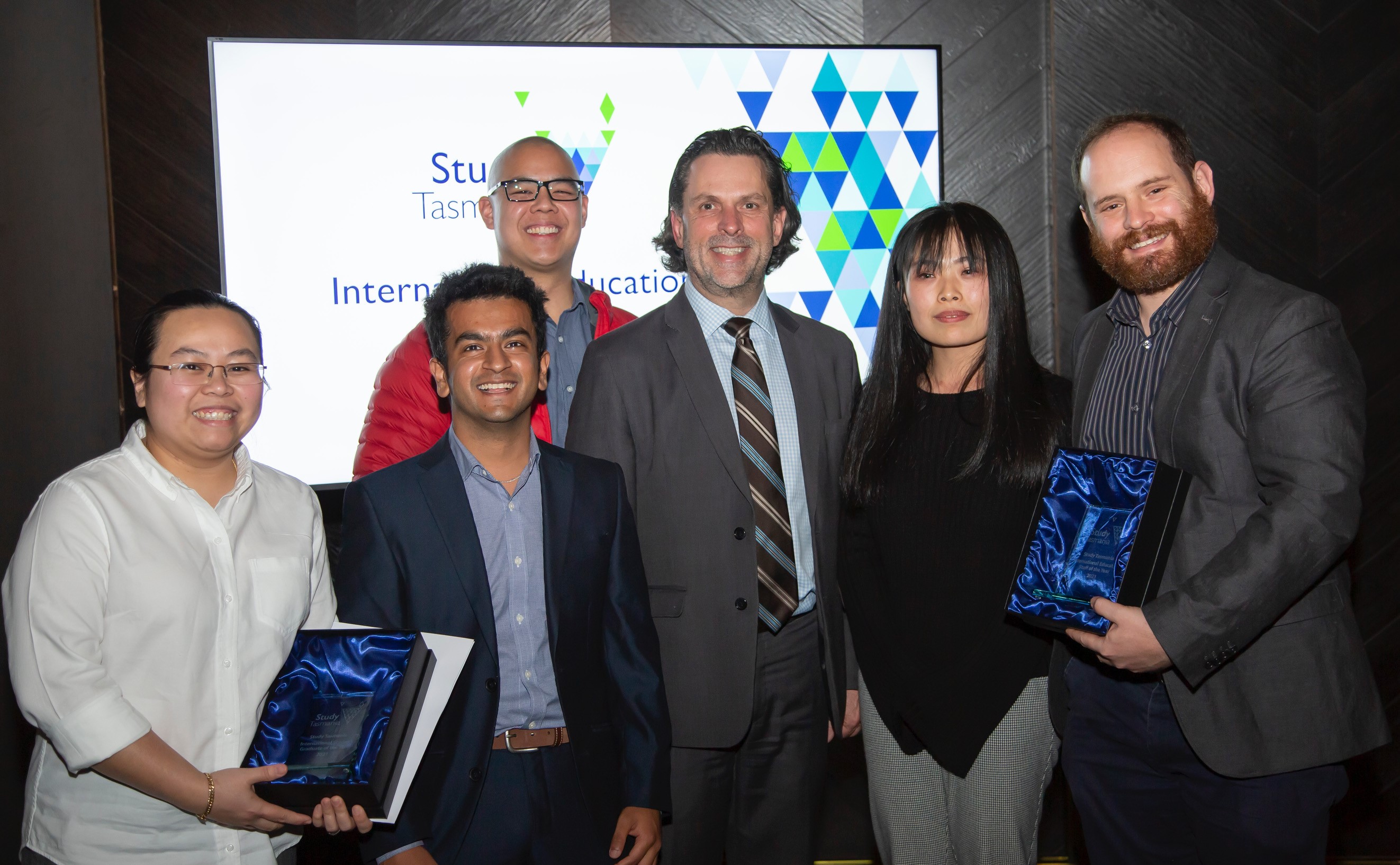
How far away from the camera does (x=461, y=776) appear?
1712 mm

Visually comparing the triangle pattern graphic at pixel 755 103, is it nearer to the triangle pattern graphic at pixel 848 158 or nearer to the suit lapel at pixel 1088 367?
the triangle pattern graphic at pixel 848 158

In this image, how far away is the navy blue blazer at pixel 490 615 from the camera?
171 centimetres

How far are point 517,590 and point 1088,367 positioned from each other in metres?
1.42

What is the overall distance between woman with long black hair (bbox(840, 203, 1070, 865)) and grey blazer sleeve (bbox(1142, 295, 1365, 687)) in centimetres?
35

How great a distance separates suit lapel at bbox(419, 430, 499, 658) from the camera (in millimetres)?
1752

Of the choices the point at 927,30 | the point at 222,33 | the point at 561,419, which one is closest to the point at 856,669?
the point at 561,419

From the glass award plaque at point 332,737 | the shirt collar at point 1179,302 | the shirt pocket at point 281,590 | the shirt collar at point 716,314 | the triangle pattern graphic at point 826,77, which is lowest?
the glass award plaque at point 332,737

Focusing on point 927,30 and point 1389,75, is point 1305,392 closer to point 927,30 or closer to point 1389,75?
point 927,30

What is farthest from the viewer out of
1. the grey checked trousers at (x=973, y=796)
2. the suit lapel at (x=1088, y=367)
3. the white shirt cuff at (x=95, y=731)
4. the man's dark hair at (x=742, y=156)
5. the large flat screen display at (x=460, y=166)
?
the large flat screen display at (x=460, y=166)

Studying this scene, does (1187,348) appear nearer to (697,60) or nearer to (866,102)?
(866,102)

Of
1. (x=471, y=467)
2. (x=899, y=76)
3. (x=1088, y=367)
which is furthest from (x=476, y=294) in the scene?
(x=899, y=76)

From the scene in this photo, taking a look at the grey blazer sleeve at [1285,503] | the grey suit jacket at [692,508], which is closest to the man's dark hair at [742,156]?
the grey suit jacket at [692,508]

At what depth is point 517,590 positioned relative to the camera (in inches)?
71.7

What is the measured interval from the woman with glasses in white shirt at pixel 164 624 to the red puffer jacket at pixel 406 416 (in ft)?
2.37
